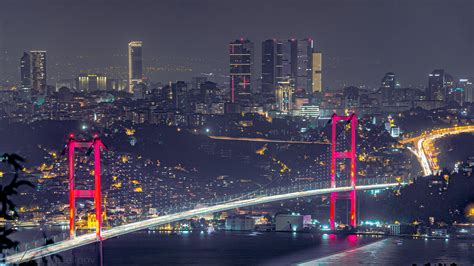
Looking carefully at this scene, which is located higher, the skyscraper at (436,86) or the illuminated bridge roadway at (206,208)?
the skyscraper at (436,86)

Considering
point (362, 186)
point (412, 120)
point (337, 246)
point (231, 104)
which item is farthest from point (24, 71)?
point (337, 246)

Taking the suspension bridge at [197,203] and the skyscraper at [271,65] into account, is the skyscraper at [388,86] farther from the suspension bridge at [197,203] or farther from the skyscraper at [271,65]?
the suspension bridge at [197,203]

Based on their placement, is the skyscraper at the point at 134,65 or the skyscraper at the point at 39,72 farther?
the skyscraper at the point at 134,65

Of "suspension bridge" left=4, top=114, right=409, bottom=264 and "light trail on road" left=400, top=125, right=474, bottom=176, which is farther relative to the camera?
"light trail on road" left=400, top=125, right=474, bottom=176

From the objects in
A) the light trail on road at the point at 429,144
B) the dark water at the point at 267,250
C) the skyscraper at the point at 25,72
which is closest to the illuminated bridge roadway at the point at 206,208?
the dark water at the point at 267,250

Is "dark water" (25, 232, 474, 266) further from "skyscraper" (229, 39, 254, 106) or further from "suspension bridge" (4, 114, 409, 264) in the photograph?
"skyscraper" (229, 39, 254, 106)

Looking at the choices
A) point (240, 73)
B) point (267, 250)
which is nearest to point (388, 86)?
point (240, 73)

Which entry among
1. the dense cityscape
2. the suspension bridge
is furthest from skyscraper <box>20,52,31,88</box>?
the suspension bridge
